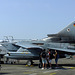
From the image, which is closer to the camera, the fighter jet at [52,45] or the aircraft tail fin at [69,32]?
the fighter jet at [52,45]

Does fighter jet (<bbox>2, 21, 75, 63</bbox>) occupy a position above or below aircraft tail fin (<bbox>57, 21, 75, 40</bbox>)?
below

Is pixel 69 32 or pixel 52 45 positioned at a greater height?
pixel 69 32

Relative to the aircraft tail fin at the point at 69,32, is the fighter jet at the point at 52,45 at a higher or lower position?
lower

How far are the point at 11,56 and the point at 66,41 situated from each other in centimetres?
527

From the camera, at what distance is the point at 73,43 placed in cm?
1498

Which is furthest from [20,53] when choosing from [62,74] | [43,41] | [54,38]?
[62,74]

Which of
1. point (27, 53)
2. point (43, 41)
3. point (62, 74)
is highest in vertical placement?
point (43, 41)

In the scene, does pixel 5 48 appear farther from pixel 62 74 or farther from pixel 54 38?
pixel 62 74

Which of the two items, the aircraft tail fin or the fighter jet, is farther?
the aircraft tail fin

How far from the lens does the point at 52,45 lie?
1444 centimetres

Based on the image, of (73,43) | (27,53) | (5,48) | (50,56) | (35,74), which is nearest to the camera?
(35,74)

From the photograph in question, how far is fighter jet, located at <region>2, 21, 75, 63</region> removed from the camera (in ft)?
45.3

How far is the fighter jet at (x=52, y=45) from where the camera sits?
13805 millimetres

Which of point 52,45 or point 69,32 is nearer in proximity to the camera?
point 52,45
